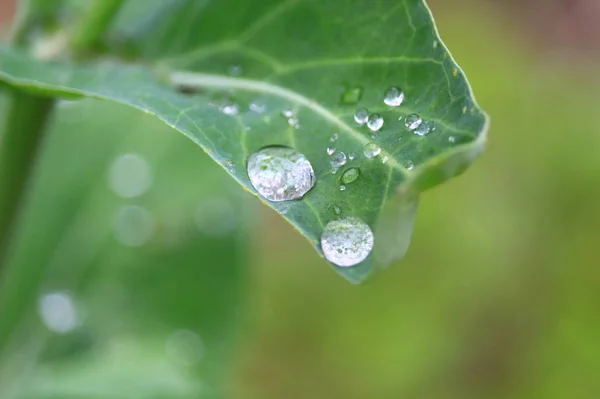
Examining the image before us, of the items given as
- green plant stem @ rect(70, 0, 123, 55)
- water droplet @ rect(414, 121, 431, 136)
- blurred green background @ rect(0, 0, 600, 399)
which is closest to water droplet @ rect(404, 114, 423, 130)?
water droplet @ rect(414, 121, 431, 136)

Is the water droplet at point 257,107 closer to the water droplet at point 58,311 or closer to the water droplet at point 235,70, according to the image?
the water droplet at point 235,70

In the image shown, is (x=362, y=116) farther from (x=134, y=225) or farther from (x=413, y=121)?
(x=134, y=225)

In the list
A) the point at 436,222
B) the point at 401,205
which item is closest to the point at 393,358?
the point at 436,222

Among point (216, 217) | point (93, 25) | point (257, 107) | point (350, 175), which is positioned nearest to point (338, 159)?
point (350, 175)

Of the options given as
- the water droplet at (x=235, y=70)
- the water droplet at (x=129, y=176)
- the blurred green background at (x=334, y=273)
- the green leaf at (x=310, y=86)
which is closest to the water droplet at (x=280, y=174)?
the green leaf at (x=310, y=86)

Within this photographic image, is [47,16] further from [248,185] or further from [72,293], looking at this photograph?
[72,293]
